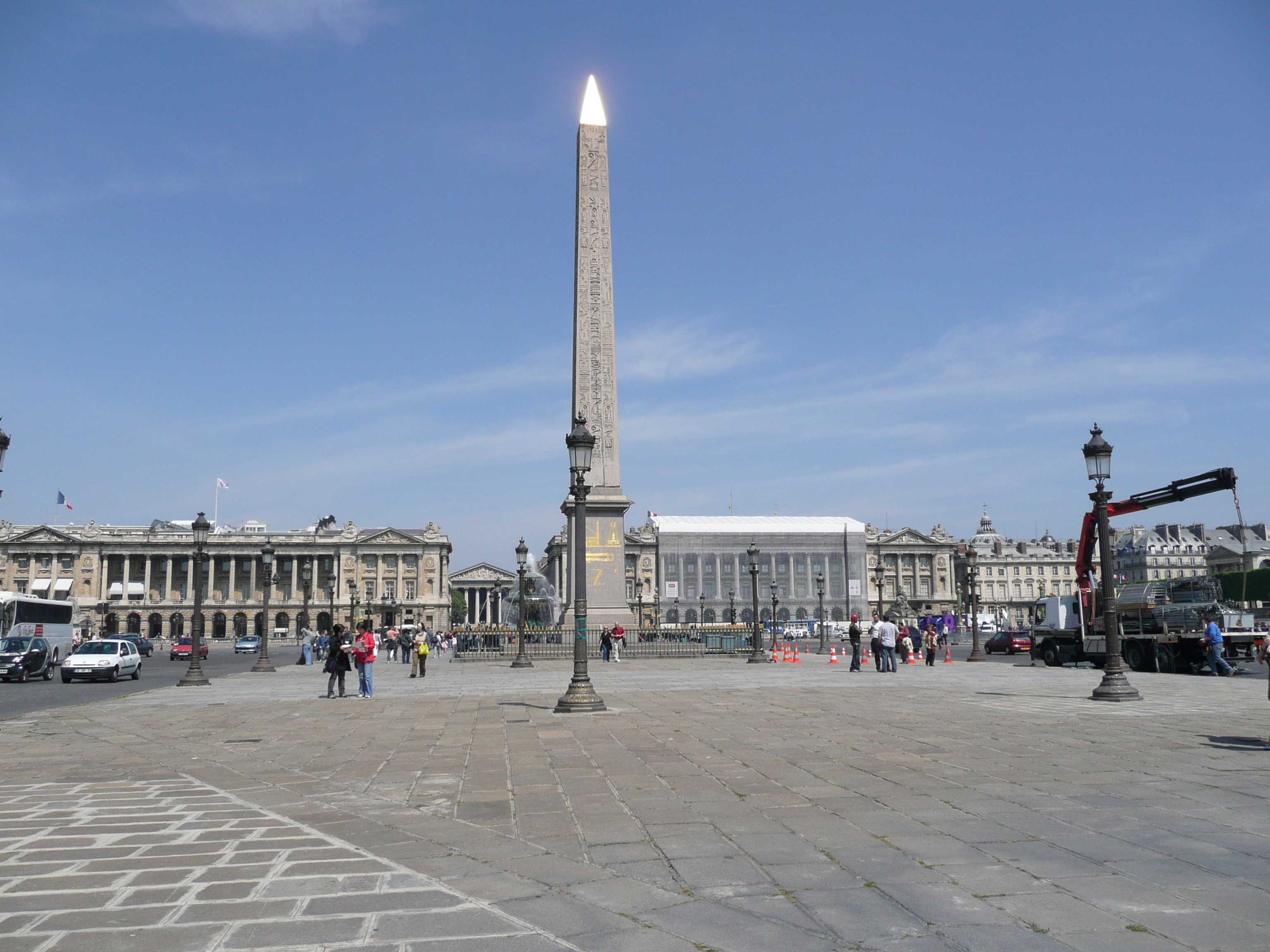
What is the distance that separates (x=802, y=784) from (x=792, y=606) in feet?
390

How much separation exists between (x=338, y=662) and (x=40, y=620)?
2749 centimetres

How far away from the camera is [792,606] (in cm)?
12531

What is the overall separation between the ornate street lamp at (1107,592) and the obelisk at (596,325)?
16784 mm

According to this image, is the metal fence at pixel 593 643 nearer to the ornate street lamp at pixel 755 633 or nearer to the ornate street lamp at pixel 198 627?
the ornate street lamp at pixel 755 633

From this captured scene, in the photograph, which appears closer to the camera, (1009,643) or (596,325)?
(596,325)

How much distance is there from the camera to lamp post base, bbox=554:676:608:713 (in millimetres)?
15812

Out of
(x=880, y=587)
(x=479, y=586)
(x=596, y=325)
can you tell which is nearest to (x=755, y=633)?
(x=596, y=325)

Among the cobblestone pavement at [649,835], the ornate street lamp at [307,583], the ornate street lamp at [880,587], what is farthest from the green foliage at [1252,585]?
the cobblestone pavement at [649,835]

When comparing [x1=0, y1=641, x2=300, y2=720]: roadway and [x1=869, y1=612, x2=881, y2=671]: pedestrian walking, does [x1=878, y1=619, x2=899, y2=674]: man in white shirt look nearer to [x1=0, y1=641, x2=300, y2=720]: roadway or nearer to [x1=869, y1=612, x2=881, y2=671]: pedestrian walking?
[x1=869, y1=612, x2=881, y2=671]: pedestrian walking

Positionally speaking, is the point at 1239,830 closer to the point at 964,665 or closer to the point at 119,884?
the point at 119,884

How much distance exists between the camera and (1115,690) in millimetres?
17250

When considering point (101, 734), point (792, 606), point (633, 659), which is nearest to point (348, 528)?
point (792, 606)

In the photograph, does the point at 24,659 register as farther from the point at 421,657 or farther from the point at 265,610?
the point at 421,657

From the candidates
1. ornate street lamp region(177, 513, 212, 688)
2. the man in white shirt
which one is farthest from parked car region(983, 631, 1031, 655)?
ornate street lamp region(177, 513, 212, 688)
